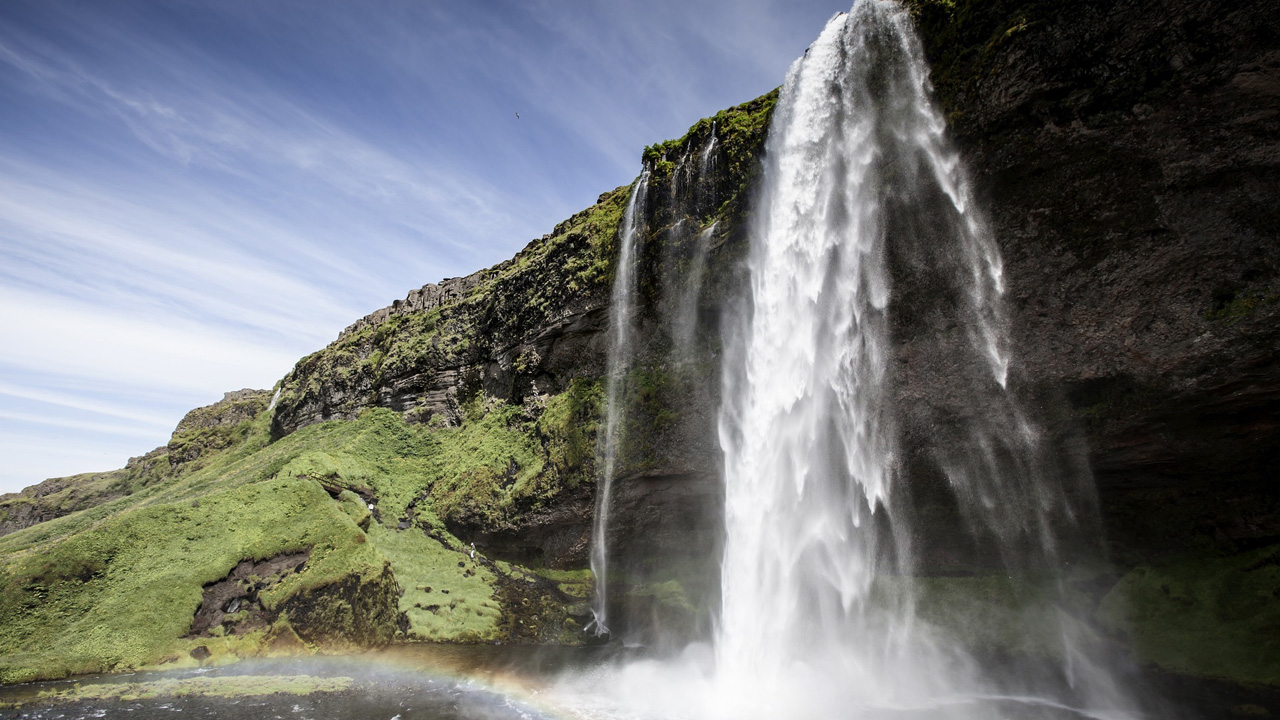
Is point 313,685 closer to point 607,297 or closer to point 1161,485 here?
point 607,297

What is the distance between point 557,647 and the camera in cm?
2127

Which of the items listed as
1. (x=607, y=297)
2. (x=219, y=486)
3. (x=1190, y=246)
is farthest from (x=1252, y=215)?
(x=219, y=486)

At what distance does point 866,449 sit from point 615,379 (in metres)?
11.5

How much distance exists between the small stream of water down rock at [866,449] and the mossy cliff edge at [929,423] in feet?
1.71

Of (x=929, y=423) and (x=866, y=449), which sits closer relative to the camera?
(x=929, y=423)

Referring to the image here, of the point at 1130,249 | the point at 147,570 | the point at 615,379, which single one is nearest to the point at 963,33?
the point at 1130,249

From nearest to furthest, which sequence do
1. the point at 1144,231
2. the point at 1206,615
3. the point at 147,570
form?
the point at 1144,231 → the point at 1206,615 → the point at 147,570

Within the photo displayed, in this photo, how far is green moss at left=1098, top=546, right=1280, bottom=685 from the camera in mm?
13438

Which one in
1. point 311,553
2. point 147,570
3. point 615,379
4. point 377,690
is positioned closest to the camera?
point 377,690

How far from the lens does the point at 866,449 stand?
60.2ft

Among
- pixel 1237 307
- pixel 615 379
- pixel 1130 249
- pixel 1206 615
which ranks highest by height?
pixel 1130 249

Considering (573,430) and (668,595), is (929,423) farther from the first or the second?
(573,430)

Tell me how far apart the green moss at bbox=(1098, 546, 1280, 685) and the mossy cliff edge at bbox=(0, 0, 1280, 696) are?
0.20ft

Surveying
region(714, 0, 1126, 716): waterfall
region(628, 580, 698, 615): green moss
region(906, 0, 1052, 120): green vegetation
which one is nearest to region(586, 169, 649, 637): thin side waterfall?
region(628, 580, 698, 615): green moss
